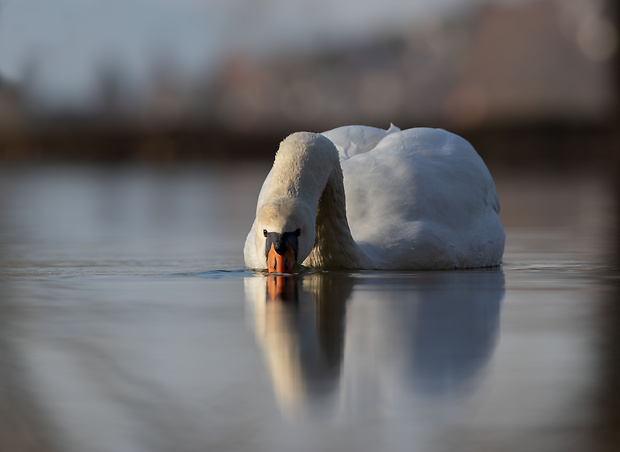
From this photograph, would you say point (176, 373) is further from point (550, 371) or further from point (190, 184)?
point (190, 184)

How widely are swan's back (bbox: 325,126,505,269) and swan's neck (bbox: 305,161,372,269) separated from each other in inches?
8.1

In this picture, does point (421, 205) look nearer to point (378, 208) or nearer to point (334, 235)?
point (378, 208)

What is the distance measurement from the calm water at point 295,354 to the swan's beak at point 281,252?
16 cm

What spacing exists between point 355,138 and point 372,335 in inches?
168

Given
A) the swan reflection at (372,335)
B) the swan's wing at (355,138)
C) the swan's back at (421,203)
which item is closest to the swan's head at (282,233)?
the swan reflection at (372,335)

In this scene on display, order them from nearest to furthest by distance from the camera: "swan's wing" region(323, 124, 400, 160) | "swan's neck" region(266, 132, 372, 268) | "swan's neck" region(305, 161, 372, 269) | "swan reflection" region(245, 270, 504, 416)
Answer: "swan reflection" region(245, 270, 504, 416)
"swan's neck" region(266, 132, 372, 268)
"swan's neck" region(305, 161, 372, 269)
"swan's wing" region(323, 124, 400, 160)

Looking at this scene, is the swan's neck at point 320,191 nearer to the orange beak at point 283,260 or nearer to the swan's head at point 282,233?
the swan's head at point 282,233

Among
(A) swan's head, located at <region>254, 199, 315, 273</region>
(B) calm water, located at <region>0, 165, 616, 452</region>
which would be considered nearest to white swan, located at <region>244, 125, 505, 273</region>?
(A) swan's head, located at <region>254, 199, 315, 273</region>

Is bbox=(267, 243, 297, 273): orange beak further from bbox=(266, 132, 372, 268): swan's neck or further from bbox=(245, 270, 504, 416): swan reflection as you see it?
bbox=(266, 132, 372, 268): swan's neck

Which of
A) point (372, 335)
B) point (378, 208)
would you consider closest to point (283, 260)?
point (378, 208)

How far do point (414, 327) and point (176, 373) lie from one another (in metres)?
1.53

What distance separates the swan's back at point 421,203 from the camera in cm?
829

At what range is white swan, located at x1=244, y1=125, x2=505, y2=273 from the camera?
746cm

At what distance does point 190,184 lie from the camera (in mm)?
25438
